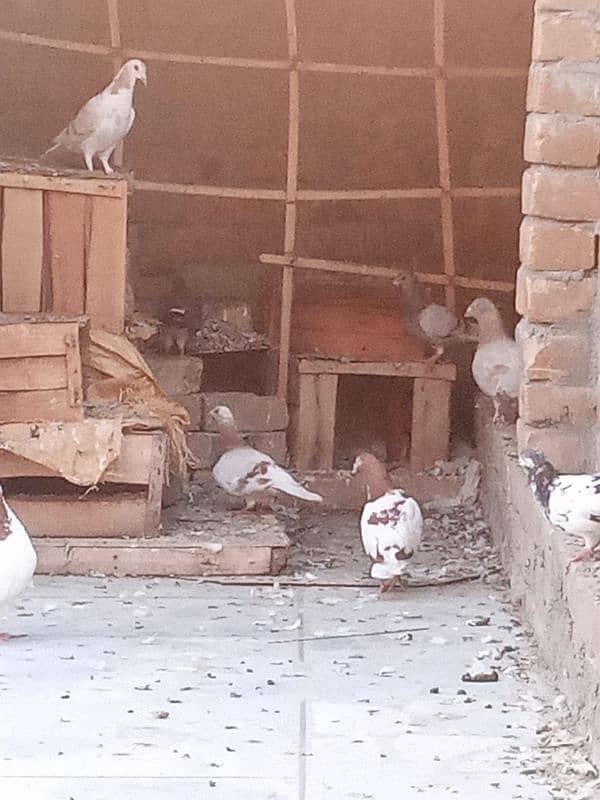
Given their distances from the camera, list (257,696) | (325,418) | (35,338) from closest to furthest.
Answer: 1. (257,696)
2. (35,338)
3. (325,418)

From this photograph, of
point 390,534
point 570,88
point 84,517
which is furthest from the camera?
point 84,517

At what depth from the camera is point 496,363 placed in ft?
21.3

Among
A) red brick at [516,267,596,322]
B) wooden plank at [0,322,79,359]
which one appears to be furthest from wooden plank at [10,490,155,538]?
red brick at [516,267,596,322]

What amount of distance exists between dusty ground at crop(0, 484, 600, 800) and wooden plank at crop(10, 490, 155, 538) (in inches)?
10.8

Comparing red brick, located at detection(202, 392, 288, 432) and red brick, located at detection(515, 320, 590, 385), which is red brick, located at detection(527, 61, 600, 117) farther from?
red brick, located at detection(202, 392, 288, 432)

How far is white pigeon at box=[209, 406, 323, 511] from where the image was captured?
6516mm

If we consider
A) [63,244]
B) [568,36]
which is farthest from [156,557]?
[568,36]

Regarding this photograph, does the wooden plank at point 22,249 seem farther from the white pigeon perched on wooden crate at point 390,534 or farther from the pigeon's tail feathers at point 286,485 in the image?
the white pigeon perched on wooden crate at point 390,534

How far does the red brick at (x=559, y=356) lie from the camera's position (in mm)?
5109

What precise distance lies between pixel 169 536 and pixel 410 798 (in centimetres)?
251

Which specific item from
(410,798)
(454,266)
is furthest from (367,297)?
(410,798)

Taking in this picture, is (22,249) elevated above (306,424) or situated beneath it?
elevated above

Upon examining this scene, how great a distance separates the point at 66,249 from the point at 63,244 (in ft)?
0.07

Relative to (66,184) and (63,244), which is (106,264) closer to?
(63,244)
